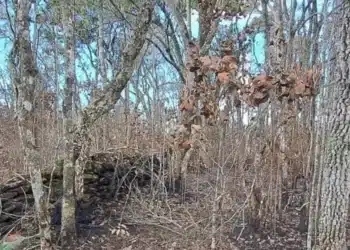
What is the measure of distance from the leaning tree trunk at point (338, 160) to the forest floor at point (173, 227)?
740mm

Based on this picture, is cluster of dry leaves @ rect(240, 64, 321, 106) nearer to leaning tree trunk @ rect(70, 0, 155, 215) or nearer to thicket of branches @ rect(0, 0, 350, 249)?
thicket of branches @ rect(0, 0, 350, 249)

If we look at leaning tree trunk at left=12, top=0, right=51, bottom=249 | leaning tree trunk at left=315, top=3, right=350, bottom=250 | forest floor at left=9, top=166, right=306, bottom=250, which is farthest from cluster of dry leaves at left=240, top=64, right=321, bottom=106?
leaning tree trunk at left=12, top=0, right=51, bottom=249

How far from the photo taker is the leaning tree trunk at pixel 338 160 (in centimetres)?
341

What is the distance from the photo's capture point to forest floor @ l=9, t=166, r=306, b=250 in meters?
4.32

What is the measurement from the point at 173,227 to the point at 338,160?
6.92 ft

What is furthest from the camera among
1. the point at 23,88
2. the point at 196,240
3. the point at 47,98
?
the point at 47,98

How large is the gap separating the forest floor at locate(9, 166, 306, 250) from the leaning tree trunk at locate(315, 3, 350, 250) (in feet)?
2.43

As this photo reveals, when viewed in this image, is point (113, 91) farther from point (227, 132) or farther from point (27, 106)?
point (227, 132)

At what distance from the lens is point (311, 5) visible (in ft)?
29.3

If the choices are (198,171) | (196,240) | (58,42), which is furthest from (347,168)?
(58,42)

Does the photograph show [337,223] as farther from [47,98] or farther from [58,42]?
[58,42]

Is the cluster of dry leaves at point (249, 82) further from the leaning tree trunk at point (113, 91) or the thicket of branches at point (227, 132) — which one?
the leaning tree trunk at point (113, 91)

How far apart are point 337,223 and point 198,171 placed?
238cm

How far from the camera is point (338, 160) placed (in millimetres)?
3518
